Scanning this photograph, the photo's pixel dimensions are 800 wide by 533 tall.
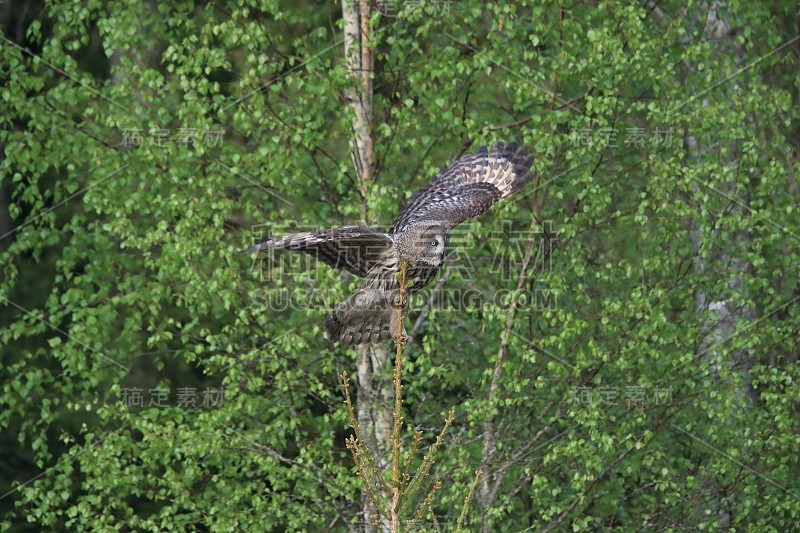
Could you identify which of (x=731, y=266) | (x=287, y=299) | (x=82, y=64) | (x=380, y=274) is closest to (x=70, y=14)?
(x=82, y=64)

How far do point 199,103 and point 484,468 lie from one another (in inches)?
135

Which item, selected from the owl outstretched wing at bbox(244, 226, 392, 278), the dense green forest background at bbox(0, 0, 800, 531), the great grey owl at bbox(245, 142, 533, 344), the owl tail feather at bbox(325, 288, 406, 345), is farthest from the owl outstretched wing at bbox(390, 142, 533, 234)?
the owl outstretched wing at bbox(244, 226, 392, 278)

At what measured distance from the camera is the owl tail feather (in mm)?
7426

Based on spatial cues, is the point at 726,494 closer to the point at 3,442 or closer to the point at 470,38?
the point at 470,38

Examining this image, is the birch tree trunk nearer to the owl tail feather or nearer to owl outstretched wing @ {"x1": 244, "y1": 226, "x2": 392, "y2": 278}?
the owl tail feather

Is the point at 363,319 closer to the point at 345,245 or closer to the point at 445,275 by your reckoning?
the point at 345,245

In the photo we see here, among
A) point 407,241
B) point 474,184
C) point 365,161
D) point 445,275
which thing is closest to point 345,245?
point 407,241

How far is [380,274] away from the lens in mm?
7203

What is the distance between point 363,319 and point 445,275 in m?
1.87

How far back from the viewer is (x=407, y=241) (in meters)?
7.07

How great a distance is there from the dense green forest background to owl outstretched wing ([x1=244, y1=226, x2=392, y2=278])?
5.54 feet

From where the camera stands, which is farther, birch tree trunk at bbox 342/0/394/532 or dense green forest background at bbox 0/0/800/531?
birch tree trunk at bbox 342/0/394/532

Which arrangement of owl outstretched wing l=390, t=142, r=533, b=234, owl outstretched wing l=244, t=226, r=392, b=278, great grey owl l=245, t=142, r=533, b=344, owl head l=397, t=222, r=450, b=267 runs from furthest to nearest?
owl outstretched wing l=390, t=142, r=533, b=234 → owl head l=397, t=222, r=450, b=267 → great grey owl l=245, t=142, r=533, b=344 → owl outstretched wing l=244, t=226, r=392, b=278

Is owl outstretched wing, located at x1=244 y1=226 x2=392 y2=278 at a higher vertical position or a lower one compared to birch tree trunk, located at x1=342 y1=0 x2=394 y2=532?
lower
